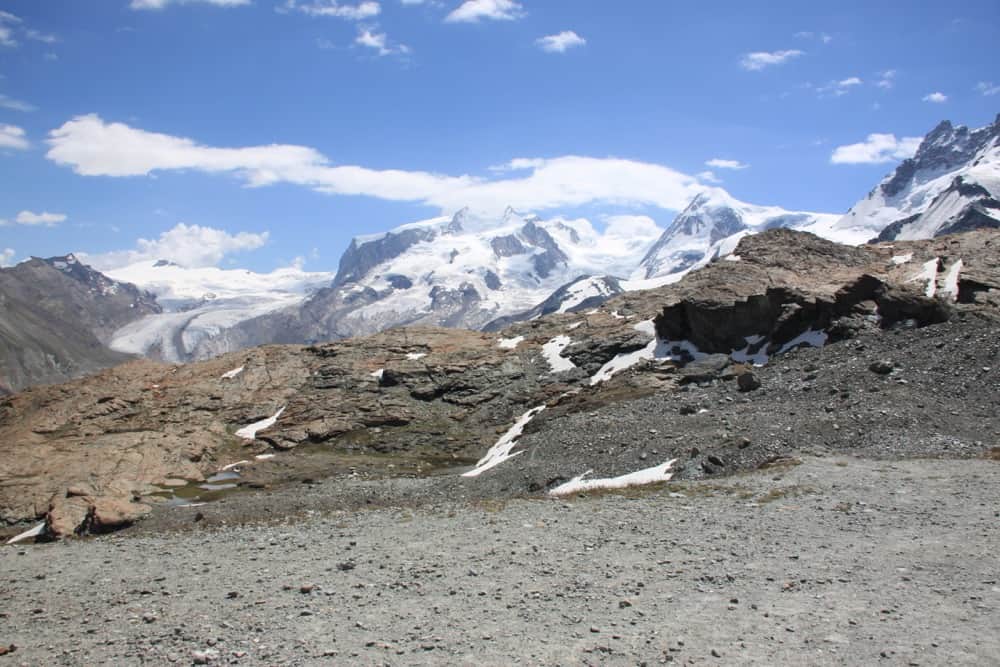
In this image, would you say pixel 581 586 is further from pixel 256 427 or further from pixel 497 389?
pixel 256 427

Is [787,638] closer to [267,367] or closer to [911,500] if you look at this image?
[911,500]

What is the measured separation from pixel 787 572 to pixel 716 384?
2991 cm

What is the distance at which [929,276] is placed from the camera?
58844mm

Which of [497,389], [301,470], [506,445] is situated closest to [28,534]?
[301,470]

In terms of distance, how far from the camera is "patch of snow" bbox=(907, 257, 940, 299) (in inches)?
2194

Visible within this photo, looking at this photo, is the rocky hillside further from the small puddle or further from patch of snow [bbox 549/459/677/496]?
patch of snow [bbox 549/459/677/496]

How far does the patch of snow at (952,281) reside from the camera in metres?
52.4

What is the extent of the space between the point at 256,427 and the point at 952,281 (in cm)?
6015

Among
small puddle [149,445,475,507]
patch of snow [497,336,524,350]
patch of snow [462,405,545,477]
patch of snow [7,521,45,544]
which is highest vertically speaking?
patch of snow [497,336,524,350]

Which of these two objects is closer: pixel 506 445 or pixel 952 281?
pixel 506 445

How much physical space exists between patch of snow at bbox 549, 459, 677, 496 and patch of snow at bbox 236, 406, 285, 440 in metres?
38.7

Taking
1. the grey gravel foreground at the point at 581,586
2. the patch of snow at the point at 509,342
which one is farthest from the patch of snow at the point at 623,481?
the patch of snow at the point at 509,342

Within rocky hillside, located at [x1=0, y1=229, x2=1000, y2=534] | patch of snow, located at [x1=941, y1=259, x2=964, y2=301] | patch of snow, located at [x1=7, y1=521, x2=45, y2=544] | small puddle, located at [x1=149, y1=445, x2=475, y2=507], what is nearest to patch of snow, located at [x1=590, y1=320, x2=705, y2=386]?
rocky hillside, located at [x1=0, y1=229, x2=1000, y2=534]

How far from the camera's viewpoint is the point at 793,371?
143 ft
